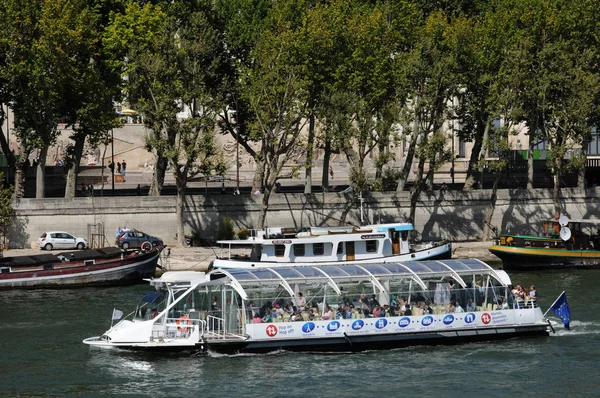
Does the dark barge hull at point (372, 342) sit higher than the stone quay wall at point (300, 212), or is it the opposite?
the stone quay wall at point (300, 212)

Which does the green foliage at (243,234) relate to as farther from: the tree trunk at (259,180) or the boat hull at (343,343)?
the boat hull at (343,343)

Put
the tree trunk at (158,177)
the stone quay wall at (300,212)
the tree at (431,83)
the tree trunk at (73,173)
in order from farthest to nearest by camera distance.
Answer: the tree trunk at (158,177) → the tree trunk at (73,173) → the stone quay wall at (300,212) → the tree at (431,83)

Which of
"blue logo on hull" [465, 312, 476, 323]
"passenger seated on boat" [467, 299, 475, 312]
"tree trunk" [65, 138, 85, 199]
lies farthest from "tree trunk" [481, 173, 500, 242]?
"blue logo on hull" [465, 312, 476, 323]

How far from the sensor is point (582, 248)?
70.5 metres

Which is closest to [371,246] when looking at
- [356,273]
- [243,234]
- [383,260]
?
[383,260]

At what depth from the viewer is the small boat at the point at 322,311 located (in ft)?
142

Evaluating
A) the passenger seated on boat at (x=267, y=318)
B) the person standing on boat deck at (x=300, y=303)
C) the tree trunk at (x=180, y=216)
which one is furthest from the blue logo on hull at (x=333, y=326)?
the tree trunk at (x=180, y=216)

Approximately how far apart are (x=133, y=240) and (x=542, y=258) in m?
24.4

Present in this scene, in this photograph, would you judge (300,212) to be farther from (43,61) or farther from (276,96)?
(43,61)

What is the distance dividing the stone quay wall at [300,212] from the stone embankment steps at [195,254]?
2.68m

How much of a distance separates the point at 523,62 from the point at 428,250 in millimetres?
17078

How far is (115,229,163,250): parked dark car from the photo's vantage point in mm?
70625

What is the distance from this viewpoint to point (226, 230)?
7394cm

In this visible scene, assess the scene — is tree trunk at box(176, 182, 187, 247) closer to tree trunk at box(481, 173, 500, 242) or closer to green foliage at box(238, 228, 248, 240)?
green foliage at box(238, 228, 248, 240)
